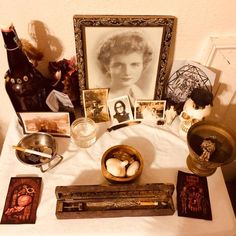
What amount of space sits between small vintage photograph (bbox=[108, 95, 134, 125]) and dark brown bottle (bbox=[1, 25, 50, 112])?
24cm

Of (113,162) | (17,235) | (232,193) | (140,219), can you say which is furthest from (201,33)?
(232,193)

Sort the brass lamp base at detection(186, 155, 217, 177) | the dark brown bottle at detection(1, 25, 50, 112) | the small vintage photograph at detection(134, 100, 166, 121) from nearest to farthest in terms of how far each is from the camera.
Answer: the dark brown bottle at detection(1, 25, 50, 112), the brass lamp base at detection(186, 155, 217, 177), the small vintage photograph at detection(134, 100, 166, 121)

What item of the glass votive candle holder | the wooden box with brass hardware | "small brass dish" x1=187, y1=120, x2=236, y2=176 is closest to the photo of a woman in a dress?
the glass votive candle holder

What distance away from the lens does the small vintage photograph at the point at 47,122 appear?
957 mm

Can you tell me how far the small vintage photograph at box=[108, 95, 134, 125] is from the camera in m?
1.07

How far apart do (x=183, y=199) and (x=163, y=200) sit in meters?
0.08

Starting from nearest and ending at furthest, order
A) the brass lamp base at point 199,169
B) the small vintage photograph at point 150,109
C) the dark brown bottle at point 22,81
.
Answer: the dark brown bottle at point 22,81 → the brass lamp base at point 199,169 → the small vintage photograph at point 150,109

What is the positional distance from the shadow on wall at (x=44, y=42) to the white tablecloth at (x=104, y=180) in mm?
274

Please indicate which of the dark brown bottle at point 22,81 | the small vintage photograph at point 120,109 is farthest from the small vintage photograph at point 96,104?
the dark brown bottle at point 22,81

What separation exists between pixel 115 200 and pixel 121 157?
14 centimetres

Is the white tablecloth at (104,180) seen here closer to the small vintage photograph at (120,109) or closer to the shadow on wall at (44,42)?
the small vintage photograph at (120,109)

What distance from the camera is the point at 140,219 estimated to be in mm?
853

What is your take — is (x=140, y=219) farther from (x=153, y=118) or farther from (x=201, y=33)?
(x=201, y=33)

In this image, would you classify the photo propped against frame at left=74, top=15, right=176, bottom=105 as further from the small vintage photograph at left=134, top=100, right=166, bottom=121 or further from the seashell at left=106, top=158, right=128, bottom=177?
the seashell at left=106, top=158, right=128, bottom=177
